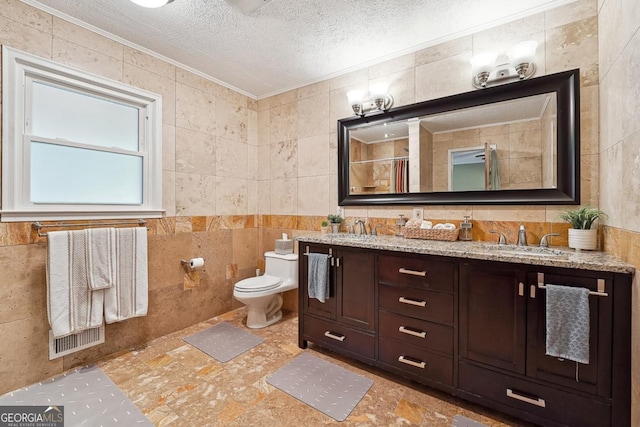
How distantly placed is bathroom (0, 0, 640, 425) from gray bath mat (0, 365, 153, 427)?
0.40ft

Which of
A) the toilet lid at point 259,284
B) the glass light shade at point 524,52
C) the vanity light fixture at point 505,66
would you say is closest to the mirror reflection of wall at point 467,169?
the vanity light fixture at point 505,66

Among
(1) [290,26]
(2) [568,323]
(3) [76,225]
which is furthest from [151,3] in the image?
(2) [568,323]

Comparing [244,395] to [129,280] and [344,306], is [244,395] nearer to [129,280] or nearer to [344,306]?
[344,306]

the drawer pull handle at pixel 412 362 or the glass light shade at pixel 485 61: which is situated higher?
the glass light shade at pixel 485 61

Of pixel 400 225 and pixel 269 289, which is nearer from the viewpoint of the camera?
pixel 400 225

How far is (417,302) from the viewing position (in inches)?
68.9

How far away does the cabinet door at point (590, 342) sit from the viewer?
126cm

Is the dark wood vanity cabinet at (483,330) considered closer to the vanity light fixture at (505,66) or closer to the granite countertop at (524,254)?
the granite countertop at (524,254)

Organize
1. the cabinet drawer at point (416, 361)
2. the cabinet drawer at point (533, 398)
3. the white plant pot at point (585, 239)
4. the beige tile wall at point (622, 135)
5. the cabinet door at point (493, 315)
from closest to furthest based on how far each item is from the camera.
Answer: the beige tile wall at point (622, 135) < the cabinet drawer at point (533, 398) < the cabinet door at point (493, 315) < the white plant pot at point (585, 239) < the cabinet drawer at point (416, 361)

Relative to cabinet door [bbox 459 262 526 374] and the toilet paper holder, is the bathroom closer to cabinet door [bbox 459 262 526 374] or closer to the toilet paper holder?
the toilet paper holder

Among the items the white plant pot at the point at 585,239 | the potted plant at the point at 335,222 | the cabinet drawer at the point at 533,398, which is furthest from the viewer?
the potted plant at the point at 335,222

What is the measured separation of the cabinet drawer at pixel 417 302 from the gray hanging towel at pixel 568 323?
458 mm

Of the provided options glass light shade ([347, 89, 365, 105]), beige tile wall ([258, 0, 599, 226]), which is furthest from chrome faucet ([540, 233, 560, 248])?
glass light shade ([347, 89, 365, 105])

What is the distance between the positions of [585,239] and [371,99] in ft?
5.89
